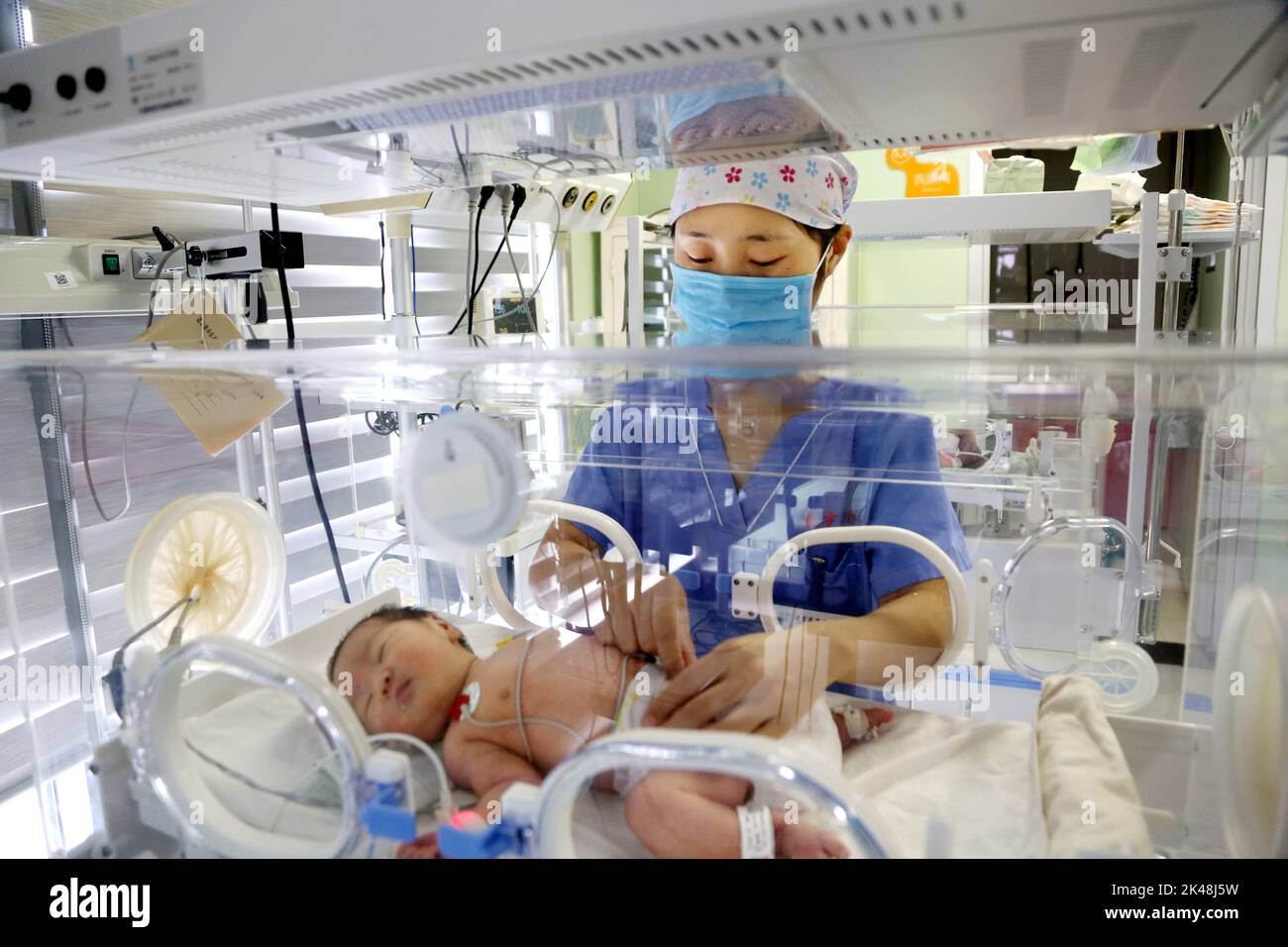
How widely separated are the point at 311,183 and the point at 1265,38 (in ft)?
3.72

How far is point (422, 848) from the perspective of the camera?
0.67 m

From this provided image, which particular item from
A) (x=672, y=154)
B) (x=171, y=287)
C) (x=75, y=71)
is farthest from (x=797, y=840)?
(x=171, y=287)

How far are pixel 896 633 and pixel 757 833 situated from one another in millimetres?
452

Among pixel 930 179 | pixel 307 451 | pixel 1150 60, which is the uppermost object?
pixel 930 179

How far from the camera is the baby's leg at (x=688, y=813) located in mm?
647

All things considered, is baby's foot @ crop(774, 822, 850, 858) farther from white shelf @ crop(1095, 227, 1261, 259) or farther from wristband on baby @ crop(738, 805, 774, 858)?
white shelf @ crop(1095, 227, 1261, 259)

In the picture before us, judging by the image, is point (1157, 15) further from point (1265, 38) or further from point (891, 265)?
point (891, 265)

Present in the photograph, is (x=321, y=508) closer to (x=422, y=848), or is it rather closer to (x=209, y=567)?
(x=209, y=567)

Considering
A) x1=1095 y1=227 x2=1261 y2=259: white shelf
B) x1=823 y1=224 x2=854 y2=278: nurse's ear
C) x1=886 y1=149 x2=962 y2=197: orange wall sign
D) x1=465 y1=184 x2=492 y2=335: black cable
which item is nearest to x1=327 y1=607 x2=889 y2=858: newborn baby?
x1=823 y1=224 x2=854 y2=278: nurse's ear

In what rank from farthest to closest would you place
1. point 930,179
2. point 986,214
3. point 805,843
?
point 930,179 → point 986,214 → point 805,843

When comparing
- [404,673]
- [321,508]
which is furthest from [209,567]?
[404,673]

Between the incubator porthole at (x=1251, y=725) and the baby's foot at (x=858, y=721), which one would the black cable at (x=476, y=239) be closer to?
the baby's foot at (x=858, y=721)

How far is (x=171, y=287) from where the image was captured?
1.60m

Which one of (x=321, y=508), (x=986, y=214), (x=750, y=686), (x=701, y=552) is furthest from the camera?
(x=986, y=214)
